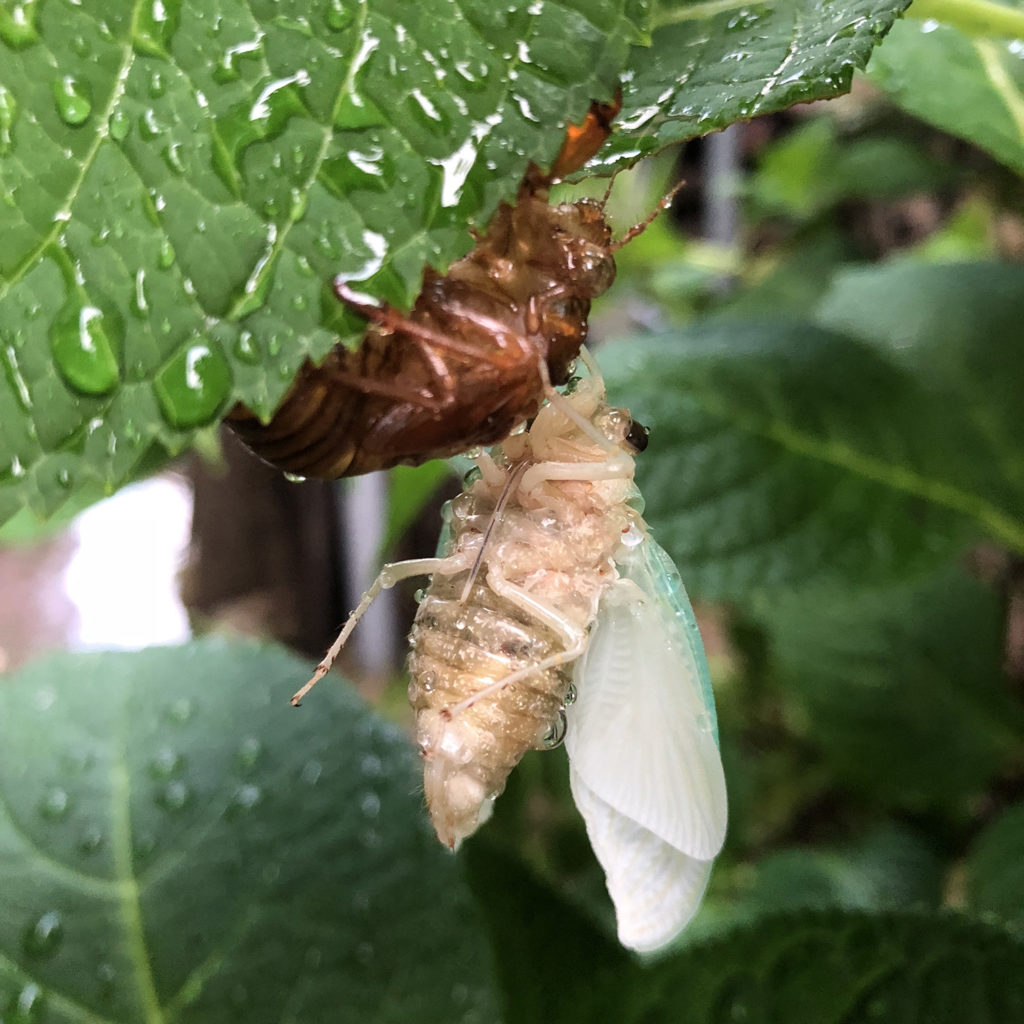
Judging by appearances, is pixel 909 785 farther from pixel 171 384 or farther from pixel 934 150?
pixel 171 384

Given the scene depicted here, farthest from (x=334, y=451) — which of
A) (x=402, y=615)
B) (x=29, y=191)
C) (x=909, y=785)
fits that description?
(x=402, y=615)

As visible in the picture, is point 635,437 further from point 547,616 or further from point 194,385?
point 194,385

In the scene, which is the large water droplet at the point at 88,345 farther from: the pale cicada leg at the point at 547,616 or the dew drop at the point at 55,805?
the dew drop at the point at 55,805

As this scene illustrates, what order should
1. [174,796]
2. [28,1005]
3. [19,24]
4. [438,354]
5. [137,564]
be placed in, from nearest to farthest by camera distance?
[19,24] < [438,354] < [28,1005] < [174,796] < [137,564]

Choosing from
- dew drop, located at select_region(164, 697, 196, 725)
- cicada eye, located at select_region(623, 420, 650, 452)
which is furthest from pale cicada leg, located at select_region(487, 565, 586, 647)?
dew drop, located at select_region(164, 697, 196, 725)

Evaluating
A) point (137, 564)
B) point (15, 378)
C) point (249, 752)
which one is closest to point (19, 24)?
point (15, 378)

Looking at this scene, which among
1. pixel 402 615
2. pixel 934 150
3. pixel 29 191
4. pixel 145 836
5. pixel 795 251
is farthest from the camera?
pixel 402 615

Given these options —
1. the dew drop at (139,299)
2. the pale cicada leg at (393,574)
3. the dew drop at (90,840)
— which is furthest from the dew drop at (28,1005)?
the dew drop at (139,299)
